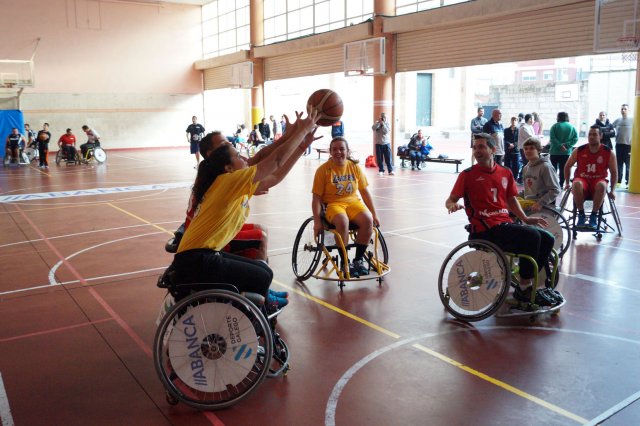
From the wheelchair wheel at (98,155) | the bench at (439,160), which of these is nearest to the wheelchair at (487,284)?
the bench at (439,160)

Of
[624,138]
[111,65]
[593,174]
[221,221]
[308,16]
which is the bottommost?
[593,174]

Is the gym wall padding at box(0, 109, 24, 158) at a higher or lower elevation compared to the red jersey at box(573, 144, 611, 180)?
higher

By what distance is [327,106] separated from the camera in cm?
434

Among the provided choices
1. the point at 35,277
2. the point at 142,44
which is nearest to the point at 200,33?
the point at 142,44

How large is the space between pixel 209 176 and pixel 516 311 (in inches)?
104

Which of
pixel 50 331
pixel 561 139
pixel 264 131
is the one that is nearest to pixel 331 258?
pixel 50 331

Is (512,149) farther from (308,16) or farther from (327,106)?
(308,16)

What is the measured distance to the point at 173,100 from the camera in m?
29.7

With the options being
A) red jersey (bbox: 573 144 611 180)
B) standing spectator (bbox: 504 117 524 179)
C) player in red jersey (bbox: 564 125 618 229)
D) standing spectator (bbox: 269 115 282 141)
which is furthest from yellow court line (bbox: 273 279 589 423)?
standing spectator (bbox: 269 115 282 141)

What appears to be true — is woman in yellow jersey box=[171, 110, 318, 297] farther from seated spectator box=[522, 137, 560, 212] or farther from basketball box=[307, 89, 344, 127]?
seated spectator box=[522, 137, 560, 212]

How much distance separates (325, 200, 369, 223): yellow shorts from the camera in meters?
5.30

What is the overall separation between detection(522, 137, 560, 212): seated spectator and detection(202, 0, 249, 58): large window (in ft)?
72.6

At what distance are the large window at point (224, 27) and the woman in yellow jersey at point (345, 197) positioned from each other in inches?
883

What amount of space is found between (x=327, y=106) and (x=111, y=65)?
86.0 feet
